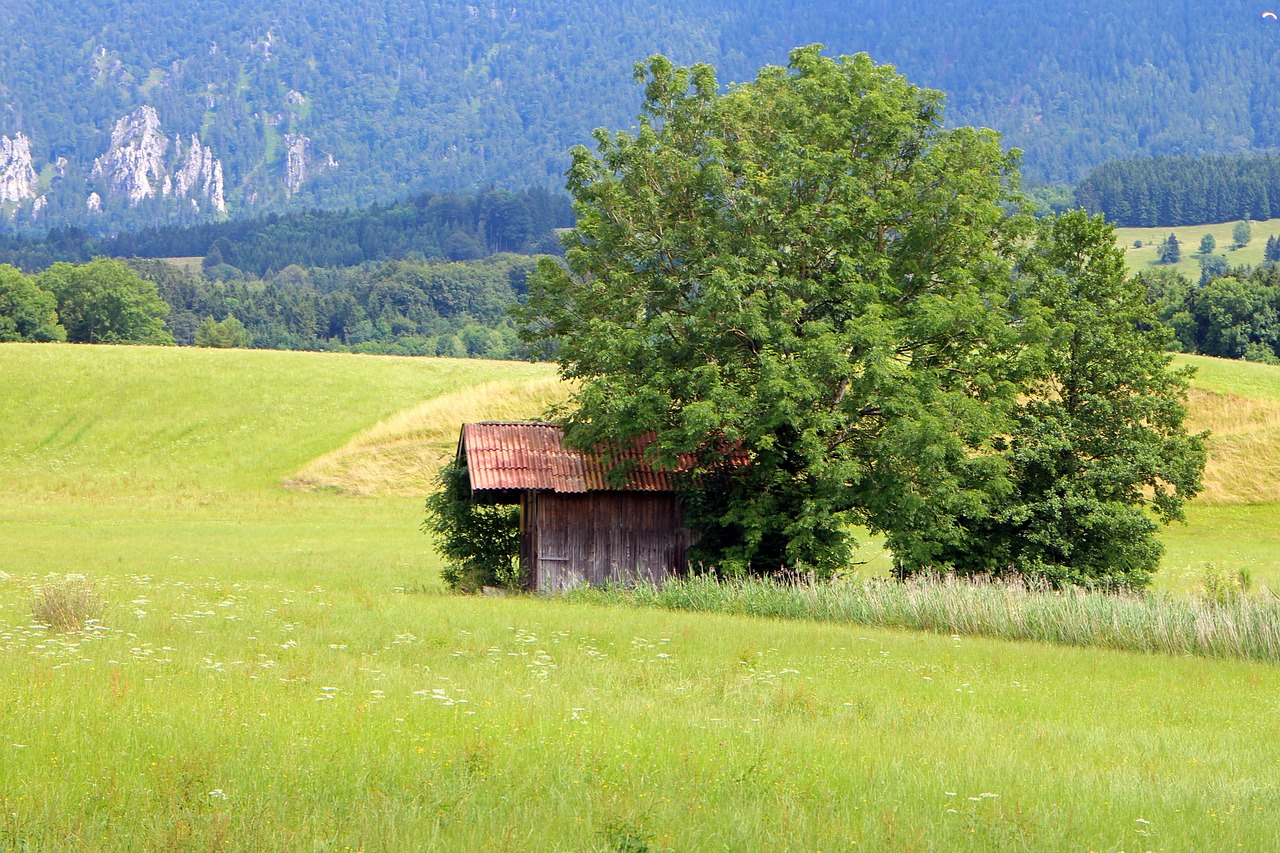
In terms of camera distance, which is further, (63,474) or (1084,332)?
(63,474)

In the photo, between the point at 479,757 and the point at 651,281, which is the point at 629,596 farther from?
the point at 479,757

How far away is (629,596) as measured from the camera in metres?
27.4

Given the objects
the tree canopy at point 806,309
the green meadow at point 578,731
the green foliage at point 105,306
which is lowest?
the green meadow at point 578,731

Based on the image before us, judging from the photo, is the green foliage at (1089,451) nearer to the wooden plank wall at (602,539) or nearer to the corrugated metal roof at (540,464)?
the wooden plank wall at (602,539)

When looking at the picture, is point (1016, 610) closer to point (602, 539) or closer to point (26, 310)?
point (602, 539)

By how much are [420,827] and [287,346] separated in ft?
576

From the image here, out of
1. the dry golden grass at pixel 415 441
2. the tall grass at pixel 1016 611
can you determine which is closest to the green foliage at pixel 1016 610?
the tall grass at pixel 1016 611

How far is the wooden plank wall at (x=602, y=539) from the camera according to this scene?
1179 inches

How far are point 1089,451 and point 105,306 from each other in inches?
4879

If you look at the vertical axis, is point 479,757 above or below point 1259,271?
below

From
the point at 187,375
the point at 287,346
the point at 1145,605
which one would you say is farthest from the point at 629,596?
the point at 287,346

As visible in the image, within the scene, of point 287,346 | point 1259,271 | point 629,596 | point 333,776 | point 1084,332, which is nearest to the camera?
point 333,776

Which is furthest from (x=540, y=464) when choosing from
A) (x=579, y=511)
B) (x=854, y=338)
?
A: (x=854, y=338)

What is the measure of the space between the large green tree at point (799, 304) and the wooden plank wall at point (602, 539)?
1.07 meters
